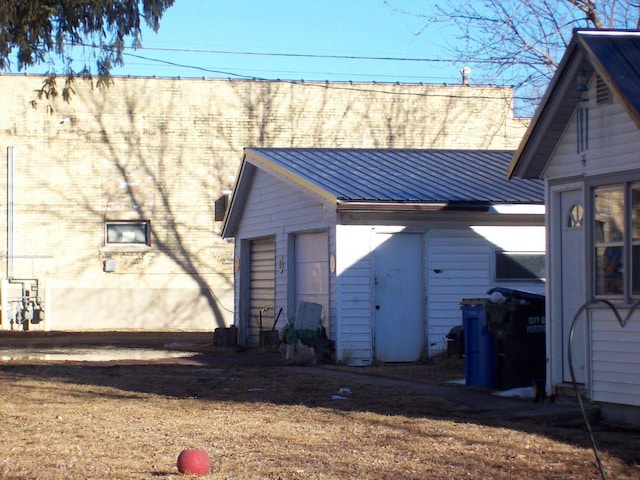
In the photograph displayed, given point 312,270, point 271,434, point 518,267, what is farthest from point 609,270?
point 312,270

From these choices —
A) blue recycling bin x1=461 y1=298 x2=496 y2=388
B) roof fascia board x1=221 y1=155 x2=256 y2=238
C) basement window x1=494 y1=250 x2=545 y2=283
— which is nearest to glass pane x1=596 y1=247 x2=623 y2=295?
blue recycling bin x1=461 y1=298 x2=496 y2=388

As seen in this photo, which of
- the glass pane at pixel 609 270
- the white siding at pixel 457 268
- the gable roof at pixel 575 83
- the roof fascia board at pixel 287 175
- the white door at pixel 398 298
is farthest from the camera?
the white siding at pixel 457 268

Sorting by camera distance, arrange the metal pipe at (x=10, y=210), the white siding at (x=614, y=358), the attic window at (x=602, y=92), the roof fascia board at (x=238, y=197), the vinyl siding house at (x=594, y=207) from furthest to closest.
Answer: the metal pipe at (x=10, y=210) < the roof fascia board at (x=238, y=197) < the attic window at (x=602, y=92) < the vinyl siding house at (x=594, y=207) < the white siding at (x=614, y=358)

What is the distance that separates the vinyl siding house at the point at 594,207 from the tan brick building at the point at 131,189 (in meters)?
22.5

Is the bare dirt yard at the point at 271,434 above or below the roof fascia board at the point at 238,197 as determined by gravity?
below

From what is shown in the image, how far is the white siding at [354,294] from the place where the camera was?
1747 centimetres

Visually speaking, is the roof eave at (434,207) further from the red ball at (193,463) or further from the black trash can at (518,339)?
the red ball at (193,463)

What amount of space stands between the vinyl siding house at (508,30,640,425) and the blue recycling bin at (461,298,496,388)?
4.30 ft

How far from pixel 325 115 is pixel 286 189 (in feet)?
49.7

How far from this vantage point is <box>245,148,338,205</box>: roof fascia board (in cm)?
1740

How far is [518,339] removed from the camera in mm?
13016

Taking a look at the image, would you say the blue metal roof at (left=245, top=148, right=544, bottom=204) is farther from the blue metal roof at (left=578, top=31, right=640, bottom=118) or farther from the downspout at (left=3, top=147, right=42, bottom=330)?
the downspout at (left=3, top=147, right=42, bottom=330)

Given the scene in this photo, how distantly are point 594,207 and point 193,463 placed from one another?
5808mm

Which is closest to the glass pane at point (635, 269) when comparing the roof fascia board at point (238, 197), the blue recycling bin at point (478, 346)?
the blue recycling bin at point (478, 346)
